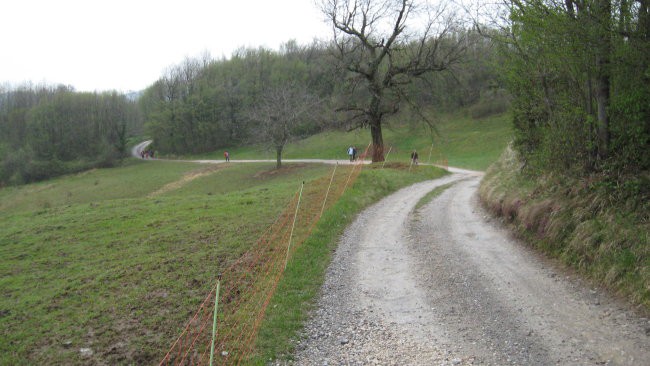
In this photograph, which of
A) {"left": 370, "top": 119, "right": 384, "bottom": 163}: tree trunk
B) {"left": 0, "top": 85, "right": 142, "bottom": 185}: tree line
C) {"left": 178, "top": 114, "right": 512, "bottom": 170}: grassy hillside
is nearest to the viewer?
{"left": 370, "top": 119, "right": 384, "bottom": 163}: tree trunk

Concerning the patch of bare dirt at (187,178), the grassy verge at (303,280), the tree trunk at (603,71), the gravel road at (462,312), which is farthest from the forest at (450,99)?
the patch of bare dirt at (187,178)

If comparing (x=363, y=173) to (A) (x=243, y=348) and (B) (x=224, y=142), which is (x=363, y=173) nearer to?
(A) (x=243, y=348)

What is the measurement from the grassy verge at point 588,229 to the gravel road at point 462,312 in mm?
351

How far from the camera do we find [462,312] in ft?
23.4

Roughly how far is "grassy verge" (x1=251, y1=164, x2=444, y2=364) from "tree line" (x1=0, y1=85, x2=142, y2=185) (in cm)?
6508

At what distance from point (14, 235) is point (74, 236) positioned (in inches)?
123

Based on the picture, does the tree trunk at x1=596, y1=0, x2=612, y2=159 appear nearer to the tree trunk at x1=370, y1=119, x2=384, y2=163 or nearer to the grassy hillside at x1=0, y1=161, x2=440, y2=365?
the grassy hillside at x1=0, y1=161, x2=440, y2=365

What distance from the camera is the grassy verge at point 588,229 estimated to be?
700cm

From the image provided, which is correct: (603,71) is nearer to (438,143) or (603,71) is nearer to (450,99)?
(438,143)

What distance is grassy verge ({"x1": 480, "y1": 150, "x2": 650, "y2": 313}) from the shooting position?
23.0 feet

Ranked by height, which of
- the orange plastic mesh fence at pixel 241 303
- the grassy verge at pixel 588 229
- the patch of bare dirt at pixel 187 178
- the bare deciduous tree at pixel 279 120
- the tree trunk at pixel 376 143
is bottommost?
the patch of bare dirt at pixel 187 178

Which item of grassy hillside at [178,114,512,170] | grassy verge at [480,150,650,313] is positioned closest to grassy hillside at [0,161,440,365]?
grassy verge at [480,150,650,313]

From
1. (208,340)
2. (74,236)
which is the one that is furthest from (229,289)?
(74,236)

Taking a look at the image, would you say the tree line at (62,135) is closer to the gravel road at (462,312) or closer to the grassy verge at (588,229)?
the gravel road at (462,312)
